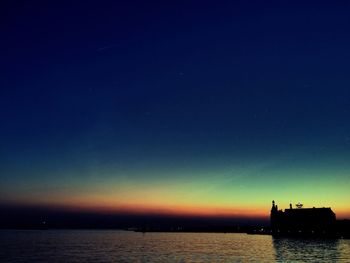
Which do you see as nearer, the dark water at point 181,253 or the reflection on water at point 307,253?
the reflection on water at point 307,253

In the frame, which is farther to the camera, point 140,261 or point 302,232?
point 302,232

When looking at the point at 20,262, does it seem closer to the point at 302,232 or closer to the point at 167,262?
the point at 167,262

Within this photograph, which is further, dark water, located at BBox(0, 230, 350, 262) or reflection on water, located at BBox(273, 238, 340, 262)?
dark water, located at BBox(0, 230, 350, 262)

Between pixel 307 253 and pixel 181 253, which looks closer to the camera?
pixel 307 253

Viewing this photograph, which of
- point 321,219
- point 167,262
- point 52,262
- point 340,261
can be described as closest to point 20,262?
point 52,262

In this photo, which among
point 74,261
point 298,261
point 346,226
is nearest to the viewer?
point 298,261

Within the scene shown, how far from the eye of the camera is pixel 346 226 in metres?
187

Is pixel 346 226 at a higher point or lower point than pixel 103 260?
higher

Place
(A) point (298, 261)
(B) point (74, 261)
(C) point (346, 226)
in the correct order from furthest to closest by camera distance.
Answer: (C) point (346, 226), (B) point (74, 261), (A) point (298, 261)

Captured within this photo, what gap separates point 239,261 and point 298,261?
10612 millimetres

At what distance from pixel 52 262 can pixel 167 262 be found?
21.4 meters

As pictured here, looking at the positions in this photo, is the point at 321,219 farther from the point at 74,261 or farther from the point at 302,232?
the point at 74,261

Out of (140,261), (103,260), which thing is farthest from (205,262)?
(103,260)

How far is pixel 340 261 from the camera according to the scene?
228 ft
